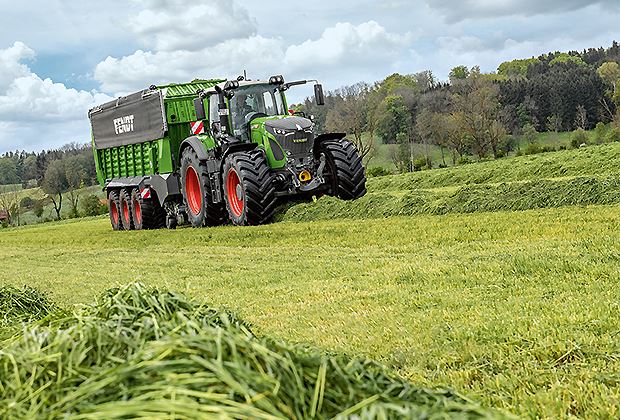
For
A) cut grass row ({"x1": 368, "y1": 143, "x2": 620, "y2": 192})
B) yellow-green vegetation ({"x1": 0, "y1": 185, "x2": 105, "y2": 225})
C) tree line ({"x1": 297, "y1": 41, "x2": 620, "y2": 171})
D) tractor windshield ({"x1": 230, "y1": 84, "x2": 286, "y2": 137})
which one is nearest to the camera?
tractor windshield ({"x1": 230, "y1": 84, "x2": 286, "y2": 137})

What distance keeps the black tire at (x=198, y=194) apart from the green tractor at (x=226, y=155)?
0.02 metres

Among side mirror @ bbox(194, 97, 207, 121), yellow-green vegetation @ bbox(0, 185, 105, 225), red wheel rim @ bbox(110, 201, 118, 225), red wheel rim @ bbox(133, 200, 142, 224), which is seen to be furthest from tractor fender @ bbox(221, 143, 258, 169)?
yellow-green vegetation @ bbox(0, 185, 105, 225)

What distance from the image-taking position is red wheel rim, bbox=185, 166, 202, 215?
1847 centimetres

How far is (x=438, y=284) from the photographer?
6.98 meters

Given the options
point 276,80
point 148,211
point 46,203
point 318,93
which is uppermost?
point 276,80

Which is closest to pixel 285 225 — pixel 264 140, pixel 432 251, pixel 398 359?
pixel 264 140

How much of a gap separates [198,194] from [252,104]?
2772 mm

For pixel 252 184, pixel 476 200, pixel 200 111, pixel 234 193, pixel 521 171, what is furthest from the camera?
pixel 521 171

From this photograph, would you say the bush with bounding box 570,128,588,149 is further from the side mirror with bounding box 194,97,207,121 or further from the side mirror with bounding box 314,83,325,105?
the side mirror with bounding box 194,97,207,121

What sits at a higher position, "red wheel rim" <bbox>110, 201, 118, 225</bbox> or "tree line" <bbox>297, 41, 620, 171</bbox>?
"tree line" <bbox>297, 41, 620, 171</bbox>

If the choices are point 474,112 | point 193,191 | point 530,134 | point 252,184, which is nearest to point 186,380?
point 252,184

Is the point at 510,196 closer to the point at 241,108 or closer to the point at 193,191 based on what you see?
the point at 241,108

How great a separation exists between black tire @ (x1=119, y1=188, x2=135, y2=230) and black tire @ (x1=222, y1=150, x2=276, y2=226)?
24.9 feet

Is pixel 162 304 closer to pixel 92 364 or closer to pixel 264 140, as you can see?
pixel 92 364
